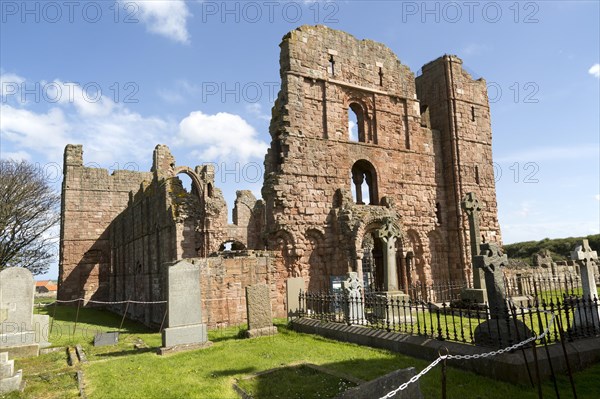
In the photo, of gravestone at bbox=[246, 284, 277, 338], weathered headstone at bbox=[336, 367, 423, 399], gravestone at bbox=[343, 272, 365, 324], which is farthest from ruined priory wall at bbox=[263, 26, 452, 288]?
weathered headstone at bbox=[336, 367, 423, 399]

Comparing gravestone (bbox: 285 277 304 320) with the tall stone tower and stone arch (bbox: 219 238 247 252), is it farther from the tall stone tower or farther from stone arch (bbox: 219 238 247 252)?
stone arch (bbox: 219 238 247 252)

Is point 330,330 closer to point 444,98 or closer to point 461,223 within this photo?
point 461,223

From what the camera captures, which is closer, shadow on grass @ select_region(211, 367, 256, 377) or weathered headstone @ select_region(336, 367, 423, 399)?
weathered headstone @ select_region(336, 367, 423, 399)

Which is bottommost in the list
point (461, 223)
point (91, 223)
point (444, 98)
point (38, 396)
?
point (38, 396)

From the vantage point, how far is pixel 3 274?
11.9 meters

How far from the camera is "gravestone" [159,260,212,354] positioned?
9.90m

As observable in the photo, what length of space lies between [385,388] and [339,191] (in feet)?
49.3

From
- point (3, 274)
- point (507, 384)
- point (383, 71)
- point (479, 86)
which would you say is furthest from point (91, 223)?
point (507, 384)

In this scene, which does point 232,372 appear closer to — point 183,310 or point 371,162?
point 183,310

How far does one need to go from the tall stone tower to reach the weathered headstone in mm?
11807

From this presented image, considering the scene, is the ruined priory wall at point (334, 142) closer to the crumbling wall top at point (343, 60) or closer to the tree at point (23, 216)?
the crumbling wall top at point (343, 60)

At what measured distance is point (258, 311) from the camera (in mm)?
11367

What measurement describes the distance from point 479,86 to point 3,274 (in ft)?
78.4

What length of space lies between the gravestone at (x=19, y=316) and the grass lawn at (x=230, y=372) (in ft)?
4.35
